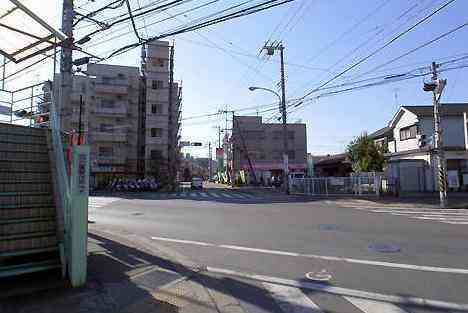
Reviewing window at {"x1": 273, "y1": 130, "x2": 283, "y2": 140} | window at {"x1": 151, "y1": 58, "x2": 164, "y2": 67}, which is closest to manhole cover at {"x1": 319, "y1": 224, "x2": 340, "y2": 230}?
window at {"x1": 151, "y1": 58, "x2": 164, "y2": 67}

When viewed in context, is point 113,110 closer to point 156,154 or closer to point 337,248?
point 156,154

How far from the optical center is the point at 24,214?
6359 millimetres

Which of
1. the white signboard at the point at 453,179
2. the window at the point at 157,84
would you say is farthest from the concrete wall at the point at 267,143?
the white signboard at the point at 453,179

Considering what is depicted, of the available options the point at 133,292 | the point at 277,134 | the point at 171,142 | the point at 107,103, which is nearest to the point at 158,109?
the point at 171,142

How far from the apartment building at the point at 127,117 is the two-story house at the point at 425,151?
28608 mm

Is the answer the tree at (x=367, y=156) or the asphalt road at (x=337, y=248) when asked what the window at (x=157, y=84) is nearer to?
the tree at (x=367, y=156)

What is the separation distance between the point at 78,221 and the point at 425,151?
106 feet

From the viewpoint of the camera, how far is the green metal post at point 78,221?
5.61m

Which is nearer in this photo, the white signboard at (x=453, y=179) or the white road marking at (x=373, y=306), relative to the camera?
the white road marking at (x=373, y=306)

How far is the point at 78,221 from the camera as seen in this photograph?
18.4 ft

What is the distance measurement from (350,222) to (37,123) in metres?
10.6

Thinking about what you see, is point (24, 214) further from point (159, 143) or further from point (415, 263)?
point (159, 143)

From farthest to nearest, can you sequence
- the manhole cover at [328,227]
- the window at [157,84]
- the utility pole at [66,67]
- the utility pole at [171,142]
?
the window at [157,84] < the utility pole at [171,142] < the manhole cover at [328,227] < the utility pole at [66,67]

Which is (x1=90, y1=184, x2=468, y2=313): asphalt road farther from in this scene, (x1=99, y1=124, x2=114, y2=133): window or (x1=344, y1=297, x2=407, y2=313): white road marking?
(x1=99, y1=124, x2=114, y2=133): window
